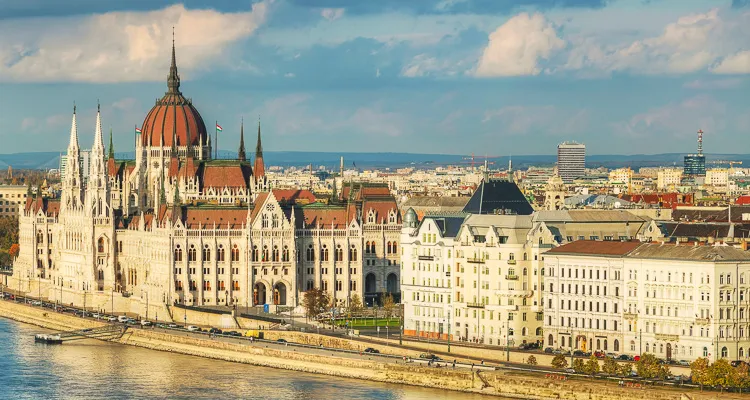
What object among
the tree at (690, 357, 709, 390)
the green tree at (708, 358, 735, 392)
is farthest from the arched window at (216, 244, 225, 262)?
the green tree at (708, 358, 735, 392)

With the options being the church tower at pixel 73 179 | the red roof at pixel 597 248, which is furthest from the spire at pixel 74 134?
the red roof at pixel 597 248

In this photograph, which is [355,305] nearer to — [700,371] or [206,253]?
[206,253]

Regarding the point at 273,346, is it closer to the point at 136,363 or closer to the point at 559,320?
the point at 136,363

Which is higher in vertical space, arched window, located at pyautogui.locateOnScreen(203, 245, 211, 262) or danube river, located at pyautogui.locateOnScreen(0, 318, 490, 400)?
arched window, located at pyautogui.locateOnScreen(203, 245, 211, 262)

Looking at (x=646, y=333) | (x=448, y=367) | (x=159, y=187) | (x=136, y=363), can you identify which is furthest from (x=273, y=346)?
(x=159, y=187)

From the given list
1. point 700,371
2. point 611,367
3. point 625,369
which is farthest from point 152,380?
point 700,371

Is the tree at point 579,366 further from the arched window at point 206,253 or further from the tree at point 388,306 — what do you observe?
the arched window at point 206,253

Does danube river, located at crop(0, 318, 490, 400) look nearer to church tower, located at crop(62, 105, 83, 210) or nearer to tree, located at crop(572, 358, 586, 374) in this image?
tree, located at crop(572, 358, 586, 374)
